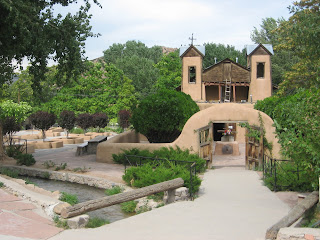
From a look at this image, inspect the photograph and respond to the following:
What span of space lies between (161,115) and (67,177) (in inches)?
260

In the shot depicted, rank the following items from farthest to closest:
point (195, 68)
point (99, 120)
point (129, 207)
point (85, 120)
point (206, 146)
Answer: point (99, 120) < point (85, 120) < point (195, 68) < point (206, 146) < point (129, 207)

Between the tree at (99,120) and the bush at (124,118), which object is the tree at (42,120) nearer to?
the tree at (99,120)

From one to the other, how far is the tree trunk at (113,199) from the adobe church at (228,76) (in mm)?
26682

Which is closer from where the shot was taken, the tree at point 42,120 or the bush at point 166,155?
the bush at point 166,155

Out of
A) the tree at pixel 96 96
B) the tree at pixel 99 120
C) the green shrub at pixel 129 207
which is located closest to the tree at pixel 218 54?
the tree at pixel 96 96

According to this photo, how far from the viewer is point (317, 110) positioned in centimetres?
965

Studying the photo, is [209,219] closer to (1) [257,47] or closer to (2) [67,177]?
(2) [67,177]

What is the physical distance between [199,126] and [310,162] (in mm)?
9699

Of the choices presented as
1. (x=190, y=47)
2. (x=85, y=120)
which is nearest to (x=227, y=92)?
(x=190, y=47)

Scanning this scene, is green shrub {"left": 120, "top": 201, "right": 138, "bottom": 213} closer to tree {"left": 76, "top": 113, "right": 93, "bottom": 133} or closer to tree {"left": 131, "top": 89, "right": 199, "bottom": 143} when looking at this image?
tree {"left": 131, "top": 89, "right": 199, "bottom": 143}

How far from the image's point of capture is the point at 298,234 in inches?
276

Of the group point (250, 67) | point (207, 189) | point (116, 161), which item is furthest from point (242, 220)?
point (250, 67)

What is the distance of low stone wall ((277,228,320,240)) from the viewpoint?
693cm

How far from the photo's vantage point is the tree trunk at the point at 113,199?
29.3 feet
